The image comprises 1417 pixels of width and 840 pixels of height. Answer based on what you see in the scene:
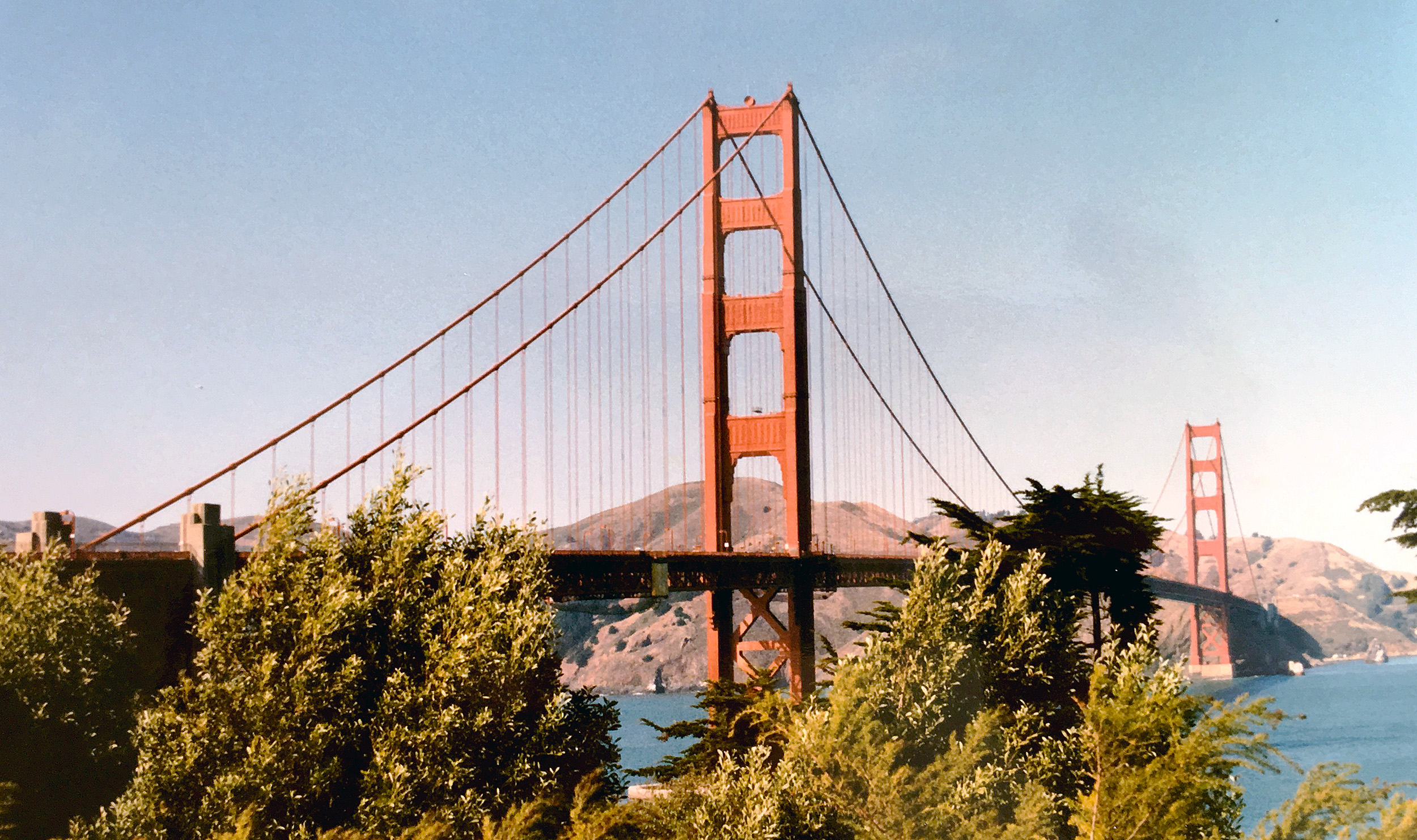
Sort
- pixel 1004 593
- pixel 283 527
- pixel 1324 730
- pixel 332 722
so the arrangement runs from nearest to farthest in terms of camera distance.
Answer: pixel 332 722, pixel 283 527, pixel 1004 593, pixel 1324 730

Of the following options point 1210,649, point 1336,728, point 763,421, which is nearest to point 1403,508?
point 763,421

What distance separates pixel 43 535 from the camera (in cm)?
1895

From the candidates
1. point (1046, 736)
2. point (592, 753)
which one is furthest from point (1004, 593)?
point (592, 753)

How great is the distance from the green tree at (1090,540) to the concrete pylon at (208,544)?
1574 centimetres

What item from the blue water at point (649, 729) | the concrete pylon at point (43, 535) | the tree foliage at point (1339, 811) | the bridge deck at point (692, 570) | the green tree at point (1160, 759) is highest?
the concrete pylon at point (43, 535)

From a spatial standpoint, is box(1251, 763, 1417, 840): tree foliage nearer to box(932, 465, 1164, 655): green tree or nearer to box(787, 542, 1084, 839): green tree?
box(787, 542, 1084, 839): green tree

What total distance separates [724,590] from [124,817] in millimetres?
25297

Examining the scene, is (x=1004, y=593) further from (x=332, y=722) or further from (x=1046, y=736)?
(x=332, y=722)

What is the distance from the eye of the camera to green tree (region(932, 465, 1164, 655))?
1078 inches

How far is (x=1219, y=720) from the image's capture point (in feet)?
58.9

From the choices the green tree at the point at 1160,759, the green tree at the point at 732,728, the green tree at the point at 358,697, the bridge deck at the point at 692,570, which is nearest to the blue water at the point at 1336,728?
the green tree at the point at 1160,759

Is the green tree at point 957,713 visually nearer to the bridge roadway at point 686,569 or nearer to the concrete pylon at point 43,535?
the bridge roadway at point 686,569

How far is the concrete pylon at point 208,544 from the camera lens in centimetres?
2073

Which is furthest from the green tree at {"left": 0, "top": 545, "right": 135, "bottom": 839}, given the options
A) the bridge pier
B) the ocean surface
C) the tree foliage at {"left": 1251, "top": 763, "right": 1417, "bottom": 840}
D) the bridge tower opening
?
the bridge pier
